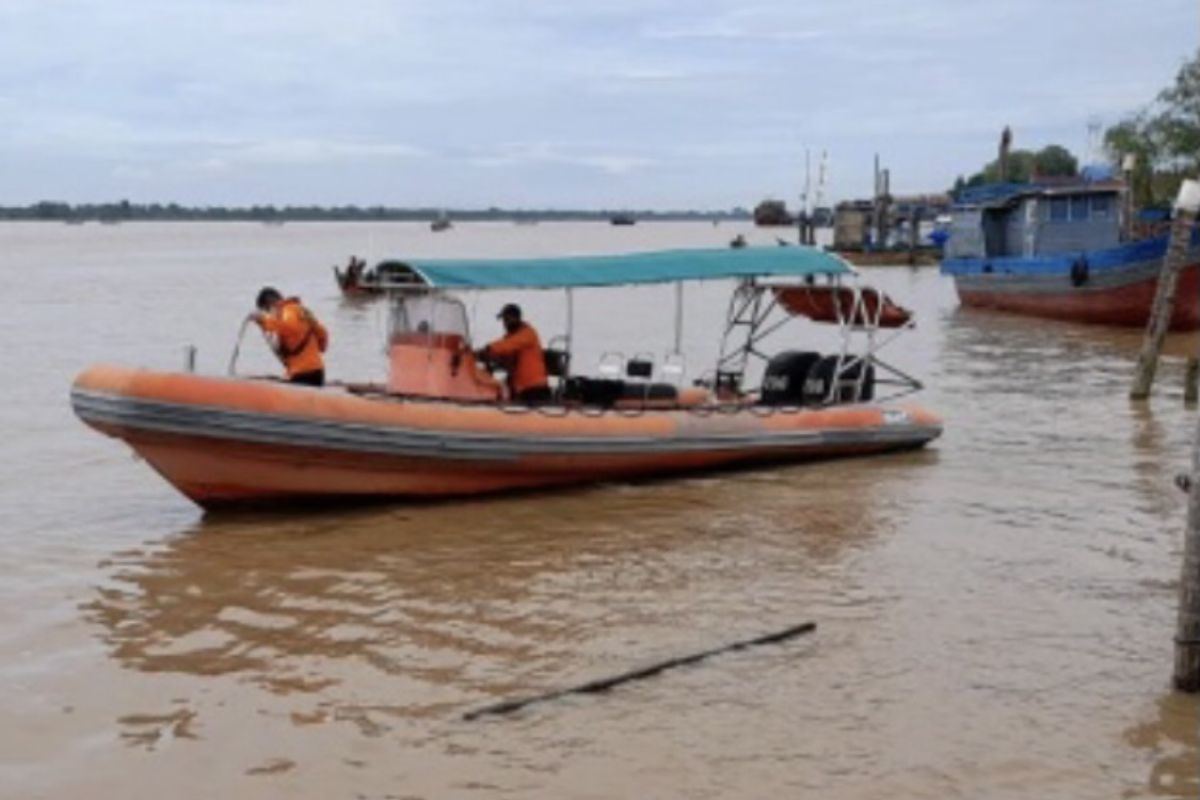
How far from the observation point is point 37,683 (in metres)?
7.02

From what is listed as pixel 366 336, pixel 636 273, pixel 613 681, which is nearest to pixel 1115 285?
pixel 366 336

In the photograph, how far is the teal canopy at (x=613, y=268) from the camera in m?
11.1

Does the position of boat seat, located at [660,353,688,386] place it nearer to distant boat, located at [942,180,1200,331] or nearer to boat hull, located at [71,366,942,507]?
boat hull, located at [71,366,942,507]

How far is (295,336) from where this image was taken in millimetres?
11211

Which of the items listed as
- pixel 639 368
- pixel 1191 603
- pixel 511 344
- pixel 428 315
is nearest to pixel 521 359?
pixel 511 344

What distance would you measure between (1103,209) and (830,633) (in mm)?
24256

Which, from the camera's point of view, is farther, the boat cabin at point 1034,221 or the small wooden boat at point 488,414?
the boat cabin at point 1034,221

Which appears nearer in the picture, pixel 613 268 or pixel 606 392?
pixel 613 268

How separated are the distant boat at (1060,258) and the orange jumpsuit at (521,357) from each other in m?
17.6

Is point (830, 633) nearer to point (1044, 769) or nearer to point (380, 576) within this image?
point (1044, 769)

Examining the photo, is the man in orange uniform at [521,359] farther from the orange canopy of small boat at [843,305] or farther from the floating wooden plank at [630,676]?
the floating wooden plank at [630,676]

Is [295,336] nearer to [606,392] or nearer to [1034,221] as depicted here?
[606,392]

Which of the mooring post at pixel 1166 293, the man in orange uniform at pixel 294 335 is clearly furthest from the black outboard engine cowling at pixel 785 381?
the man in orange uniform at pixel 294 335

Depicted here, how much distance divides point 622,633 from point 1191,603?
2.88 metres
